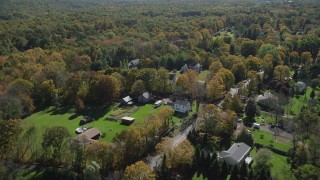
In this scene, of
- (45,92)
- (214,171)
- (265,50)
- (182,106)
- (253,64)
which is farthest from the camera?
(265,50)

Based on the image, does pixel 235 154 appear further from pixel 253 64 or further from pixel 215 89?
pixel 253 64

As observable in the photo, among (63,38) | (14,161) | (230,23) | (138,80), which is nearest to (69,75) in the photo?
(138,80)

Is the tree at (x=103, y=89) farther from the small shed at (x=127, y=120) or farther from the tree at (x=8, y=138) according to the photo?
the tree at (x=8, y=138)

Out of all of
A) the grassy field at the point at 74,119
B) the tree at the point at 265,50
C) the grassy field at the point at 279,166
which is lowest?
the grassy field at the point at 279,166

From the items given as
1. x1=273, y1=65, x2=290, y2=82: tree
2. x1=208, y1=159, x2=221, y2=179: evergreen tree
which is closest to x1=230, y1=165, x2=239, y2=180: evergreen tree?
x1=208, y1=159, x2=221, y2=179: evergreen tree

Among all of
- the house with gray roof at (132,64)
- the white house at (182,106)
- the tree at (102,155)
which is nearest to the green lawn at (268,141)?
the white house at (182,106)

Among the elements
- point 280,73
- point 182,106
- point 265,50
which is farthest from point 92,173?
point 265,50

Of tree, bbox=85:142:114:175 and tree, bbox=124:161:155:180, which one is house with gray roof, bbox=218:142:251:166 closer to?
tree, bbox=124:161:155:180
